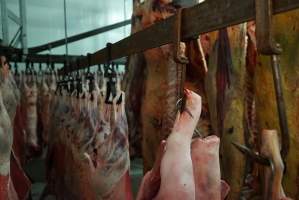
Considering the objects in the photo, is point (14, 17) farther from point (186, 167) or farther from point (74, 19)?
point (186, 167)

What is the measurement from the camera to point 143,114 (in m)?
1.61

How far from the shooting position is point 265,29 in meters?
0.68

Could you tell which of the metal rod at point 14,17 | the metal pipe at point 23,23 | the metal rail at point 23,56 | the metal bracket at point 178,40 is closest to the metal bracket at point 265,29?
the metal bracket at point 178,40

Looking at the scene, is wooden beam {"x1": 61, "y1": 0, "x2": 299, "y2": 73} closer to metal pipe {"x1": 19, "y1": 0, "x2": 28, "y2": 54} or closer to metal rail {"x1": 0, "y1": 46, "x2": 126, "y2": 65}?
metal rail {"x1": 0, "y1": 46, "x2": 126, "y2": 65}

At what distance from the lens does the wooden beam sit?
771 mm

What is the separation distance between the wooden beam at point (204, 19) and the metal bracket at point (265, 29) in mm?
23

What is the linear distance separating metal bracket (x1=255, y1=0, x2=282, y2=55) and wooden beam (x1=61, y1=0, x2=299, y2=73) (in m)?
0.02

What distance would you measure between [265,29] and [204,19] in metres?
0.26

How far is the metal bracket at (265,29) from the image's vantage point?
681 mm

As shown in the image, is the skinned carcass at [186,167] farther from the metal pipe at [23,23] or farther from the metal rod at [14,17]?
the metal rod at [14,17]

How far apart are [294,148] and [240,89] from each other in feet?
0.95

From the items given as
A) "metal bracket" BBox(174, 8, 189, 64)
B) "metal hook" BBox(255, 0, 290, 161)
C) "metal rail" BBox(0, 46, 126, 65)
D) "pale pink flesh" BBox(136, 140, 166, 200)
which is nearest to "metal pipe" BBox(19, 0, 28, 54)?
"metal rail" BBox(0, 46, 126, 65)

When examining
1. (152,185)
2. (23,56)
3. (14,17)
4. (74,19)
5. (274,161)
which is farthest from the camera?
(74,19)

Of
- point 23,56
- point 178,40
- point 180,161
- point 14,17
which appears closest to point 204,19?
point 178,40
